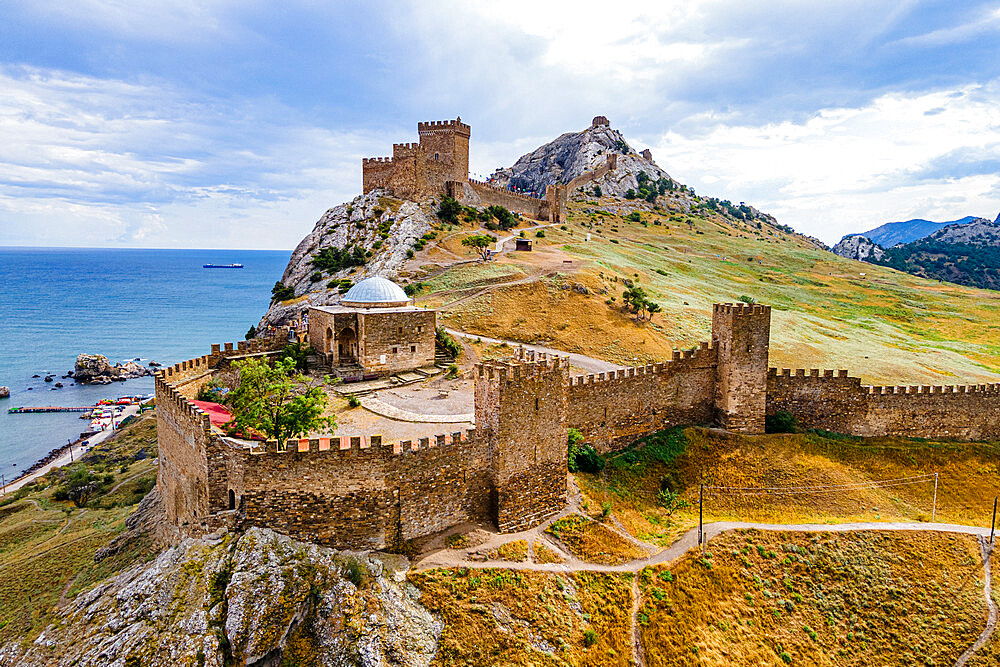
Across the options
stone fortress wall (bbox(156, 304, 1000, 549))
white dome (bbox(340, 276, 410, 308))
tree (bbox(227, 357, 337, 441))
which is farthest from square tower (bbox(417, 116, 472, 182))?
tree (bbox(227, 357, 337, 441))

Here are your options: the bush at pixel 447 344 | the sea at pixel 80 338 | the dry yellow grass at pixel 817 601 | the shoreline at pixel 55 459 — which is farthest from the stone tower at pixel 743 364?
the sea at pixel 80 338

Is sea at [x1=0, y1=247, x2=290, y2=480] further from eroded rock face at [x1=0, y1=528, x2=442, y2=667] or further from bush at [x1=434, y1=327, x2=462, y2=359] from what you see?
eroded rock face at [x1=0, y1=528, x2=442, y2=667]

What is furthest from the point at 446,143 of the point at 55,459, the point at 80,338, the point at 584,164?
the point at 80,338

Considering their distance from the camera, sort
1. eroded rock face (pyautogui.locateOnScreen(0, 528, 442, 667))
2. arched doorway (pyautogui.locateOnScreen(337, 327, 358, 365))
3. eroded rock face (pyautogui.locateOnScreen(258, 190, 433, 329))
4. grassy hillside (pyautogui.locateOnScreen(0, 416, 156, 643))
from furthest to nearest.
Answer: eroded rock face (pyautogui.locateOnScreen(258, 190, 433, 329))
arched doorway (pyautogui.locateOnScreen(337, 327, 358, 365))
grassy hillside (pyautogui.locateOnScreen(0, 416, 156, 643))
eroded rock face (pyautogui.locateOnScreen(0, 528, 442, 667))

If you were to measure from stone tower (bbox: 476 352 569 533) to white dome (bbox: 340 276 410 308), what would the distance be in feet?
56.3

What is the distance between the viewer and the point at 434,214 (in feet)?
230

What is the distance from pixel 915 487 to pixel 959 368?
26494mm

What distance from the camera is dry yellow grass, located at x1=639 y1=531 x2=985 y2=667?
1728 cm

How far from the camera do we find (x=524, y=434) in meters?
19.4

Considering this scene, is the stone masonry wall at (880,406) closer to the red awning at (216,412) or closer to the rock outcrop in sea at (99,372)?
the red awning at (216,412)

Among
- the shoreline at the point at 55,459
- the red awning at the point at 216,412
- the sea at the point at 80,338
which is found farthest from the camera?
the sea at the point at 80,338

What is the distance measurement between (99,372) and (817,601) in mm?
91812

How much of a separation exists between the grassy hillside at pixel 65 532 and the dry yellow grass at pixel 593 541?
663 inches

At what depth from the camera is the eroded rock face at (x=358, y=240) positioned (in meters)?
55.7
